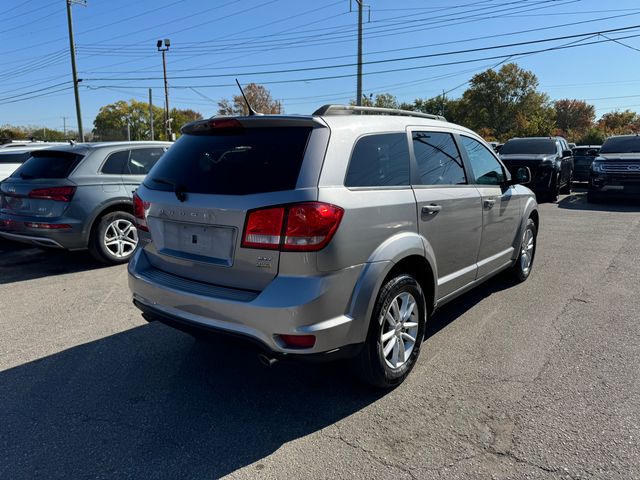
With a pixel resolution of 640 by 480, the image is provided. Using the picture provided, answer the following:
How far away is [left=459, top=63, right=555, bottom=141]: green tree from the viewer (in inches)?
2594

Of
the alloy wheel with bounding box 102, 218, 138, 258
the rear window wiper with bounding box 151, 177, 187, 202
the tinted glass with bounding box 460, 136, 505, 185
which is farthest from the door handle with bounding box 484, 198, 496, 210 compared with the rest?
the alloy wheel with bounding box 102, 218, 138, 258

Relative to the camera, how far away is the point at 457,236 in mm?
3809

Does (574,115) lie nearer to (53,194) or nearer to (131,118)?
(131,118)

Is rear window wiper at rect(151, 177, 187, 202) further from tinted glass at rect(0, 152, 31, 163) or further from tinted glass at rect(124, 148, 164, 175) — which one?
tinted glass at rect(0, 152, 31, 163)

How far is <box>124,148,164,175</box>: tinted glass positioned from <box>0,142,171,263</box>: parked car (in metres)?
0.02

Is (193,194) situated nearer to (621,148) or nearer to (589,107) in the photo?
(621,148)

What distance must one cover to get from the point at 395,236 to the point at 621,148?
14426mm

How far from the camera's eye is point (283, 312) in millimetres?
2533

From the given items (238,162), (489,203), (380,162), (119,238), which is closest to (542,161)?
(489,203)

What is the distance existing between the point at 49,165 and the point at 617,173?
44.5 ft

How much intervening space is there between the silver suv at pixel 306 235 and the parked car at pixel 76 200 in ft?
10.3

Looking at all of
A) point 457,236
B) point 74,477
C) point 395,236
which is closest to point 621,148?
point 457,236

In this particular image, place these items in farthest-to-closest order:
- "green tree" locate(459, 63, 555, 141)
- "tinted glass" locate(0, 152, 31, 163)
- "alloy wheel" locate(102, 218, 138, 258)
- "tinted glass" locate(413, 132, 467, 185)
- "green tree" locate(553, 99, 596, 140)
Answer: "green tree" locate(553, 99, 596, 140) → "green tree" locate(459, 63, 555, 141) → "tinted glass" locate(0, 152, 31, 163) → "alloy wheel" locate(102, 218, 138, 258) → "tinted glass" locate(413, 132, 467, 185)

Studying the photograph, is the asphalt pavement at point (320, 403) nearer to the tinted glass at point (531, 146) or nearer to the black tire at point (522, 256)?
the black tire at point (522, 256)
